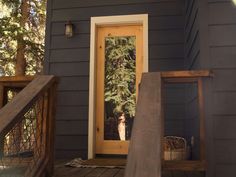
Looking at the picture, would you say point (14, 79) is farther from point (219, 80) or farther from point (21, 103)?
point (219, 80)

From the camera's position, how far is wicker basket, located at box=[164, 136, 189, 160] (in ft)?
10.7

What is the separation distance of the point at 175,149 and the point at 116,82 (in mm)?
1332

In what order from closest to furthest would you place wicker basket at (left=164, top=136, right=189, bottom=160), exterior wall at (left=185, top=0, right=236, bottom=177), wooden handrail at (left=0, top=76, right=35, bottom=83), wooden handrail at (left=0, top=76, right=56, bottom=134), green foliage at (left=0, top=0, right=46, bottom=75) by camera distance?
wooden handrail at (left=0, top=76, right=56, bottom=134) → exterior wall at (left=185, top=0, right=236, bottom=177) → wooden handrail at (left=0, top=76, right=35, bottom=83) → wicker basket at (left=164, top=136, right=189, bottom=160) → green foliage at (left=0, top=0, right=46, bottom=75)

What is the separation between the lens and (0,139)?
1.65 meters

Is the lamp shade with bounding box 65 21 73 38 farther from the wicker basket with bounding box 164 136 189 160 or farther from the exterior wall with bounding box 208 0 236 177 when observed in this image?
the exterior wall with bounding box 208 0 236 177

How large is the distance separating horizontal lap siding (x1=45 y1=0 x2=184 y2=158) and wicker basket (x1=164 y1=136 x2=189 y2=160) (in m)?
1.05

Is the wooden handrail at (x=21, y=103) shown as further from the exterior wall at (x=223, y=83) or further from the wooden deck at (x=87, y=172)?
the exterior wall at (x=223, y=83)

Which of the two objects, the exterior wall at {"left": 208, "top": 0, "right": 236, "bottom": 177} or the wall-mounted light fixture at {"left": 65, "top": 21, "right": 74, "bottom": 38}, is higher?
the wall-mounted light fixture at {"left": 65, "top": 21, "right": 74, "bottom": 38}

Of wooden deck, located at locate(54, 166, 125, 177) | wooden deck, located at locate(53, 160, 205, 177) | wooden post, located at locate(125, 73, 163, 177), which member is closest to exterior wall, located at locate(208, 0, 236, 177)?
wooden deck, located at locate(53, 160, 205, 177)

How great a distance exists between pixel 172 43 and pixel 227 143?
6.58 feet

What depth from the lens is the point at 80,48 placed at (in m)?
4.36

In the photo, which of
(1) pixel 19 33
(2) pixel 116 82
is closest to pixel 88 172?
(2) pixel 116 82

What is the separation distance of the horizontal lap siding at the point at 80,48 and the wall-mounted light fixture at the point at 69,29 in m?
0.06

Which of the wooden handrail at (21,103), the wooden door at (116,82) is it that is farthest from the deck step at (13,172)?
the wooden door at (116,82)
